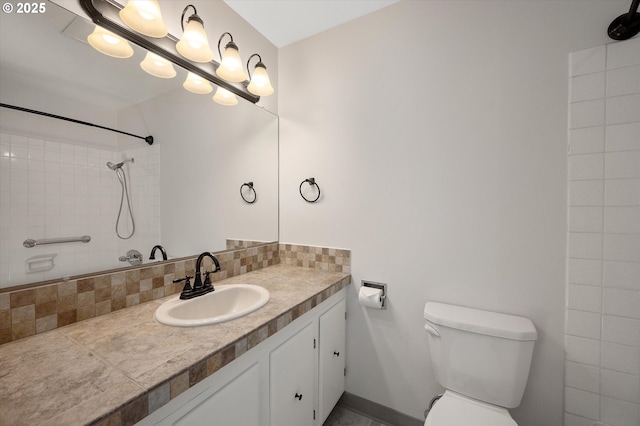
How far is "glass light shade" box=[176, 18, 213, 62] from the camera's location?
45.1 inches

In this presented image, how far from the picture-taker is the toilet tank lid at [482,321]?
1.05 meters

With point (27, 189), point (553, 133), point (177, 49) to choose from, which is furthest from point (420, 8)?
point (27, 189)

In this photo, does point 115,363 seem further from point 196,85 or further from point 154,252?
point 196,85

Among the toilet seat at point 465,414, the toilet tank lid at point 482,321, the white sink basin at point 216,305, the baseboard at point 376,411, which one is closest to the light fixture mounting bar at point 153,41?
the white sink basin at point 216,305

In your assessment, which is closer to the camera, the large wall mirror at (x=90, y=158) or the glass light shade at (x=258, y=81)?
the large wall mirror at (x=90, y=158)

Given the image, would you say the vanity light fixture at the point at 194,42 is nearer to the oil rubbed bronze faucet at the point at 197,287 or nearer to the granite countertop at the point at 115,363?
the oil rubbed bronze faucet at the point at 197,287

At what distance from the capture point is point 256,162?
69.1 inches

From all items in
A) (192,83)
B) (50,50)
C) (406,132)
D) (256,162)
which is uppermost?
(192,83)

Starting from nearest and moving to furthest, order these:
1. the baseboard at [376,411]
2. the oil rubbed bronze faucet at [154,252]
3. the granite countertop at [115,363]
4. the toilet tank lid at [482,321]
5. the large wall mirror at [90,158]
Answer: the granite countertop at [115,363], the large wall mirror at [90,158], the toilet tank lid at [482,321], the oil rubbed bronze faucet at [154,252], the baseboard at [376,411]

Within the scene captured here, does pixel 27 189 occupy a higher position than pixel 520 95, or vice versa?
pixel 520 95

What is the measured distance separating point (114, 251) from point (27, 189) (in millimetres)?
339

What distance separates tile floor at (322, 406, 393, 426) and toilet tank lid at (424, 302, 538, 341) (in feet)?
2.77

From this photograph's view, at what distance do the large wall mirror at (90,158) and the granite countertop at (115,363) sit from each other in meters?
0.25

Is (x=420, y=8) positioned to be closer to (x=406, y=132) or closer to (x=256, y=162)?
(x=406, y=132)
